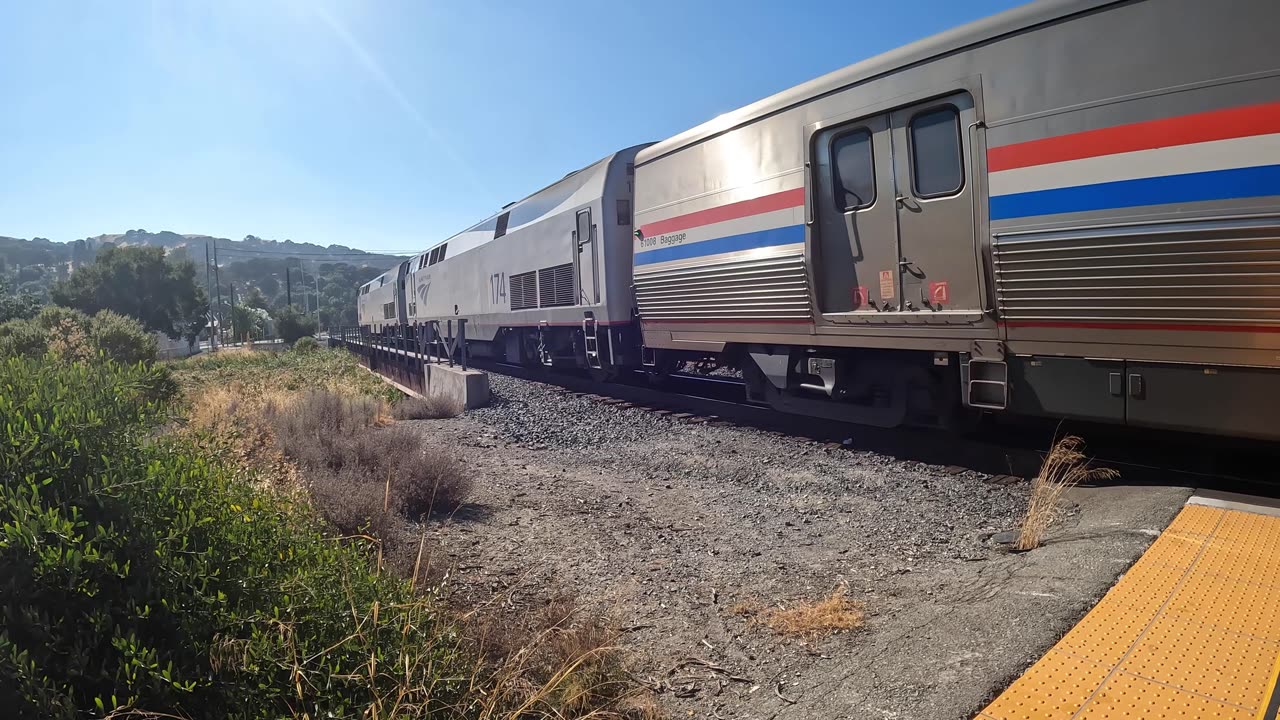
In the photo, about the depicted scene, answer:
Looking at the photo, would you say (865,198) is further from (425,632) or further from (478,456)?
(425,632)

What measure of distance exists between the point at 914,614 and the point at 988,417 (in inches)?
173

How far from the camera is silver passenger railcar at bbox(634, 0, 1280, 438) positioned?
4879mm

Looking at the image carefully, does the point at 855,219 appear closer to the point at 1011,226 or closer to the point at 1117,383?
the point at 1011,226

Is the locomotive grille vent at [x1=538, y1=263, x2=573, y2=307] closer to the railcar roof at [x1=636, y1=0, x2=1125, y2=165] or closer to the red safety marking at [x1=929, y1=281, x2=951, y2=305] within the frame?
the railcar roof at [x1=636, y1=0, x2=1125, y2=165]

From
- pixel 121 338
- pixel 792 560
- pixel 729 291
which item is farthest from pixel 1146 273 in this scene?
pixel 121 338

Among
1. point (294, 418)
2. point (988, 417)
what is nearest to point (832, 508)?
point (988, 417)

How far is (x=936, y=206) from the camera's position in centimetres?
659

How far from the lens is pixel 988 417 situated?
7566 millimetres

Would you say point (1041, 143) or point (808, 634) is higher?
point (1041, 143)

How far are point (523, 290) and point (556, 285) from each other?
6.76ft

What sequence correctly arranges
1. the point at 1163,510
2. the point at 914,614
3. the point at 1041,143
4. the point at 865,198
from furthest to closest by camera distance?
the point at 865,198, the point at 1041,143, the point at 1163,510, the point at 914,614

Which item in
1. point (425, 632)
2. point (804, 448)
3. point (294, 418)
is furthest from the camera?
point (294, 418)

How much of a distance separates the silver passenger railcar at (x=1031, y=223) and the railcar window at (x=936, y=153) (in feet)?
0.06

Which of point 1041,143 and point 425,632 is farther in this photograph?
point 1041,143
